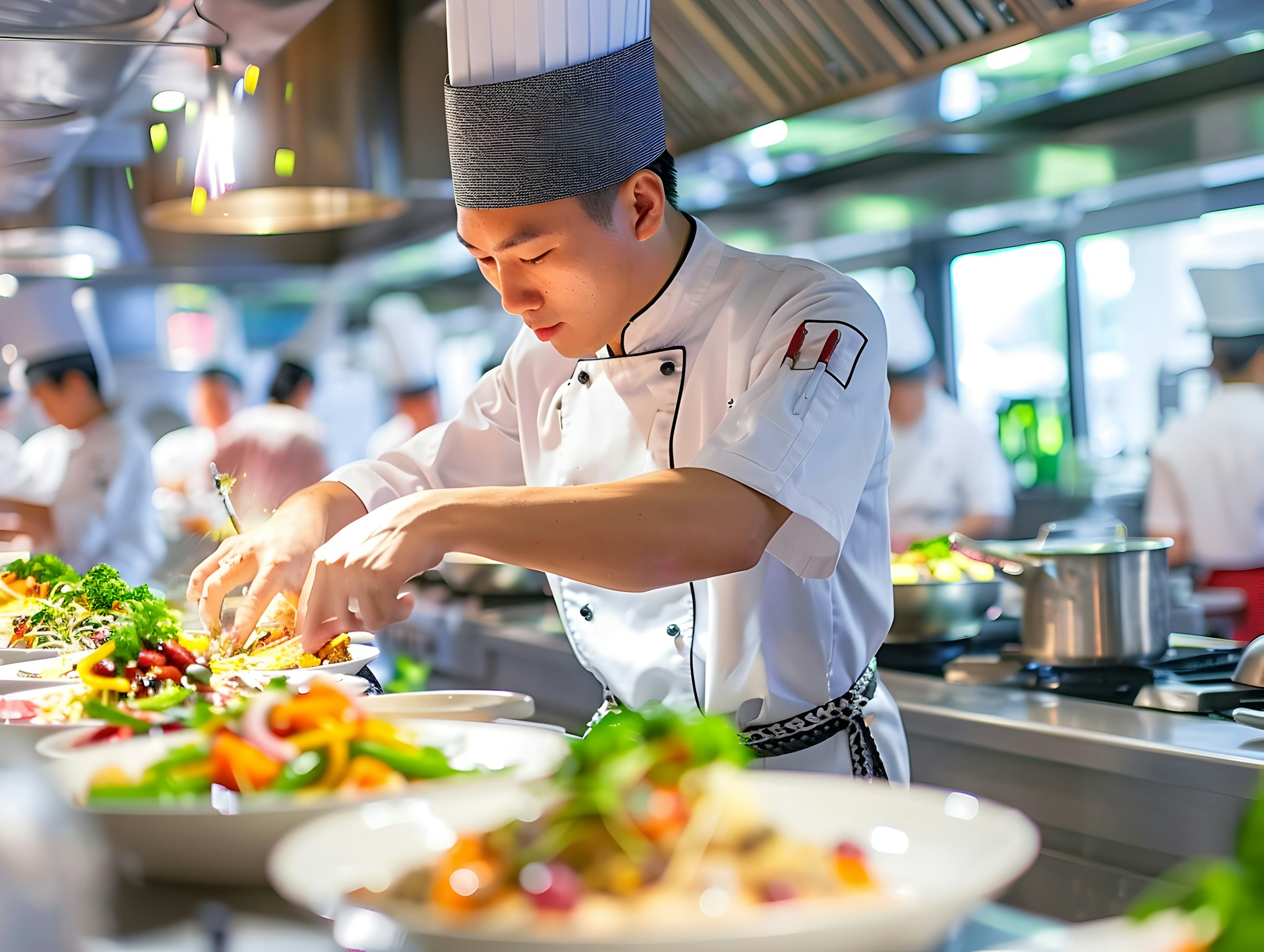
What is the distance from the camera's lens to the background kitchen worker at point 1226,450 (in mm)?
4254

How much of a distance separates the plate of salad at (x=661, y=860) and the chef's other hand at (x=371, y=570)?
433 millimetres

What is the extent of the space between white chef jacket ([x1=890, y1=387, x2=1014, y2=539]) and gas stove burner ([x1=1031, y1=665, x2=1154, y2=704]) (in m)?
3.32

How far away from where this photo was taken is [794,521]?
134 cm

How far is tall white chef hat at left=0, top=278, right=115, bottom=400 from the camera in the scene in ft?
14.1

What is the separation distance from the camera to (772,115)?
2.54 metres

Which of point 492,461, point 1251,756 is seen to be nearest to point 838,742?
point 1251,756

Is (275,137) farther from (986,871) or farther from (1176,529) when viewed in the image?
(1176,529)

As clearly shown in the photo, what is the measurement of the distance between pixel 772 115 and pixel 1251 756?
4.94ft

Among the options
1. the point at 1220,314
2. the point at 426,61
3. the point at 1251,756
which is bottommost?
the point at 1251,756

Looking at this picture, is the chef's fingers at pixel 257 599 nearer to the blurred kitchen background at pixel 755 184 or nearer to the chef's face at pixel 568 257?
the chef's face at pixel 568 257

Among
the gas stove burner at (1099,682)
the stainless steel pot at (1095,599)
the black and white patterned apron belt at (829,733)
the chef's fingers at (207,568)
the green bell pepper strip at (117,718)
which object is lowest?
the gas stove burner at (1099,682)

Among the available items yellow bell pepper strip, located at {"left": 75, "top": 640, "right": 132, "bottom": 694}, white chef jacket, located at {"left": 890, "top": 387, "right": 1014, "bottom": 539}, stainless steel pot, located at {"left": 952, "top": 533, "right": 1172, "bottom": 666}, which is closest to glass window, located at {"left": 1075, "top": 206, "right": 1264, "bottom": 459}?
white chef jacket, located at {"left": 890, "top": 387, "right": 1014, "bottom": 539}

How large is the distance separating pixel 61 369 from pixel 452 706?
14.9 ft

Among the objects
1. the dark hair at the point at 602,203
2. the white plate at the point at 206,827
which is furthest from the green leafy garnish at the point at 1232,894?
the dark hair at the point at 602,203
